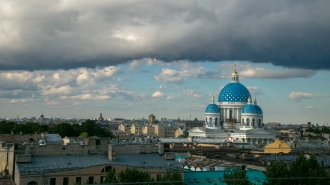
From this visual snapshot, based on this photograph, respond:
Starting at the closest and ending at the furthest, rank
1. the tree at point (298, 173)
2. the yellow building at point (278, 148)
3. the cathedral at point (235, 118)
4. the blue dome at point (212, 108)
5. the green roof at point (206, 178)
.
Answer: the tree at point (298, 173), the green roof at point (206, 178), the yellow building at point (278, 148), the cathedral at point (235, 118), the blue dome at point (212, 108)

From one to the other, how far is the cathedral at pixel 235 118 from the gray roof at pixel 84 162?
7188 centimetres

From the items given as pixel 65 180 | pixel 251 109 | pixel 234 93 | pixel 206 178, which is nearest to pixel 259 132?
pixel 251 109

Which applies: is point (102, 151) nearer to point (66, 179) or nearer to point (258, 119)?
point (66, 179)

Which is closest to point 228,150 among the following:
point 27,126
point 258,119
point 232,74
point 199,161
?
point 199,161

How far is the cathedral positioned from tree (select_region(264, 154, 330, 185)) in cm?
7183

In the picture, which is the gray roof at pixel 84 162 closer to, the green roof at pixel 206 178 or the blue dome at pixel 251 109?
the green roof at pixel 206 178

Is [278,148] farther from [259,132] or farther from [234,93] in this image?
[234,93]

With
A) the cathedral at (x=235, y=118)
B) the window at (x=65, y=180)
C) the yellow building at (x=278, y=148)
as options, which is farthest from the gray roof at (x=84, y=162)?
the cathedral at (x=235, y=118)

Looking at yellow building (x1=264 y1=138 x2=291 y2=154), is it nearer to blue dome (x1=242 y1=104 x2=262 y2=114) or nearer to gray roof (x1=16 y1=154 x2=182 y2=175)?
gray roof (x1=16 y1=154 x2=182 y2=175)

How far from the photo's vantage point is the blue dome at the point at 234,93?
371 feet

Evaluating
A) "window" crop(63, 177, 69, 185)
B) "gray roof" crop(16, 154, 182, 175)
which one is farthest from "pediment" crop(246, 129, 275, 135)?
"window" crop(63, 177, 69, 185)

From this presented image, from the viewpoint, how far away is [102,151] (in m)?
30.6

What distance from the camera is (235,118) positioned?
112 meters

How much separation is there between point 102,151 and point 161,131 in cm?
12870
